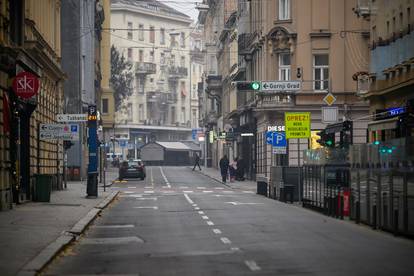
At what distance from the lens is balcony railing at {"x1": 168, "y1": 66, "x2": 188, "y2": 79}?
137750mm

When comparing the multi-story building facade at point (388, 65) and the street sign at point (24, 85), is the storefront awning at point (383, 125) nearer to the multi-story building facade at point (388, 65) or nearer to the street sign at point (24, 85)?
the multi-story building facade at point (388, 65)

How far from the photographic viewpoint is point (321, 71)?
5462cm

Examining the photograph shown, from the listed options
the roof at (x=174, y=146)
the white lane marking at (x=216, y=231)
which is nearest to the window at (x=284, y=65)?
the white lane marking at (x=216, y=231)

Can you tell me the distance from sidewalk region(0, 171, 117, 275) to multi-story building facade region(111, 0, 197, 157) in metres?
92.7

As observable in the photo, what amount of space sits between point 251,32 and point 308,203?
111ft

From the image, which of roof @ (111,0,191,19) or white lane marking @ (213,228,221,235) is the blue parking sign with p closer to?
white lane marking @ (213,228,221,235)

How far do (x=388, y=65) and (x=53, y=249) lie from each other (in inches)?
986

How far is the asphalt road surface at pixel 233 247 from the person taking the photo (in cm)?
1397

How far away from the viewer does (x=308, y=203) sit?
106 ft

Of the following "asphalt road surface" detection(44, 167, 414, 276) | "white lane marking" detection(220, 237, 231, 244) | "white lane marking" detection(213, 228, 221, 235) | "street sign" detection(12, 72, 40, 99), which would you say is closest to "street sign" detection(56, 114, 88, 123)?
"asphalt road surface" detection(44, 167, 414, 276)

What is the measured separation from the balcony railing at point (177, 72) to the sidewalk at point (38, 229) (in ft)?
337

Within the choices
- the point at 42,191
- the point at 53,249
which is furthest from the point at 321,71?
the point at 53,249

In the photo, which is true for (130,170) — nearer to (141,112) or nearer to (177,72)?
(141,112)

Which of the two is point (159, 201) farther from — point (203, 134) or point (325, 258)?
point (203, 134)
